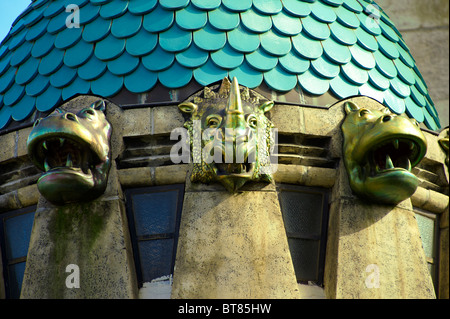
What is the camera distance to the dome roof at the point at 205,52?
36.3 feet

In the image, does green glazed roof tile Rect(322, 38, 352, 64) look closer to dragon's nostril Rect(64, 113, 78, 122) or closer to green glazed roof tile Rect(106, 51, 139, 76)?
green glazed roof tile Rect(106, 51, 139, 76)

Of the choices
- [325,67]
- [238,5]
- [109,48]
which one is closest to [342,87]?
[325,67]

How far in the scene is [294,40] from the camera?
37.4ft

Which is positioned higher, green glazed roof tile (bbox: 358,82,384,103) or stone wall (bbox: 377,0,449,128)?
stone wall (bbox: 377,0,449,128)

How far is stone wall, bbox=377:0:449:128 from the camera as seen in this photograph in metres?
17.1

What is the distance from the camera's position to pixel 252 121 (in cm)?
1029

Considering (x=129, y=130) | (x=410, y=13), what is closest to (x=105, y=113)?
(x=129, y=130)

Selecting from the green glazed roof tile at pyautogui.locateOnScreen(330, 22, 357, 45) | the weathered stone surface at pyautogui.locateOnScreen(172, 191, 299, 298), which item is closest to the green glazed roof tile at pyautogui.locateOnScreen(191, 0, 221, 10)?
the green glazed roof tile at pyautogui.locateOnScreen(330, 22, 357, 45)

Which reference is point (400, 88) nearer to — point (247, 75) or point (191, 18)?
point (247, 75)

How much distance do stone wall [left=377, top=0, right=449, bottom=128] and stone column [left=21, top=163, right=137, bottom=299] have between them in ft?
28.9

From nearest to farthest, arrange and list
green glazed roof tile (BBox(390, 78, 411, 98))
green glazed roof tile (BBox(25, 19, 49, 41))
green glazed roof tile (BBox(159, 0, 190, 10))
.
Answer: green glazed roof tile (BBox(159, 0, 190, 10)), green glazed roof tile (BBox(390, 78, 411, 98)), green glazed roof tile (BBox(25, 19, 49, 41))

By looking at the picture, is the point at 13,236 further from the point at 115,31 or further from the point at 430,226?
the point at 430,226

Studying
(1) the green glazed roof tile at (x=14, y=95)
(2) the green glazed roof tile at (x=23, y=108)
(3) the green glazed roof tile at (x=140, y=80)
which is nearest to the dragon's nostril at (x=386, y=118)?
(3) the green glazed roof tile at (x=140, y=80)

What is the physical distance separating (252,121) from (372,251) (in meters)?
2.17
